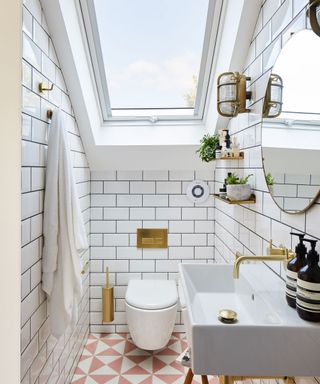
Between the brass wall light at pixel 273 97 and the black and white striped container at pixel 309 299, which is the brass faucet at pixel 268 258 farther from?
the brass wall light at pixel 273 97

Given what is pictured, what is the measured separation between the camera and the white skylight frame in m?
1.98

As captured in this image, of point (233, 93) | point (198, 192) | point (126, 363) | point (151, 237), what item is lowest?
point (126, 363)

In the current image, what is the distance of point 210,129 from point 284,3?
47.3 inches

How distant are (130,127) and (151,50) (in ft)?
2.06

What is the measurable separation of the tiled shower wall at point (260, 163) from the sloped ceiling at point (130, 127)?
0.11 metres

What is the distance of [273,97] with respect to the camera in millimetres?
1428

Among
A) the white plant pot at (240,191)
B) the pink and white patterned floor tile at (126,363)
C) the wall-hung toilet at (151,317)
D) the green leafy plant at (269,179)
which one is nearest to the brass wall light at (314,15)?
the green leafy plant at (269,179)

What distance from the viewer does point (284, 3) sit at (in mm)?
1357

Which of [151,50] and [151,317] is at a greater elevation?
[151,50]


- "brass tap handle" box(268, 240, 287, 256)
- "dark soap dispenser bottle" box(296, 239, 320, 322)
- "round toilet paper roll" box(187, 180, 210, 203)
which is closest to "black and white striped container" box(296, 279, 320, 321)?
"dark soap dispenser bottle" box(296, 239, 320, 322)

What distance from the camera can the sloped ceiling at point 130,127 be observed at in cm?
174

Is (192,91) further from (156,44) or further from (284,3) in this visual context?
(284,3)

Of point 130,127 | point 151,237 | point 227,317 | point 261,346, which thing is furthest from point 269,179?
point 151,237

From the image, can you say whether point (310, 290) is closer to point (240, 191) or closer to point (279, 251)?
point (279, 251)
